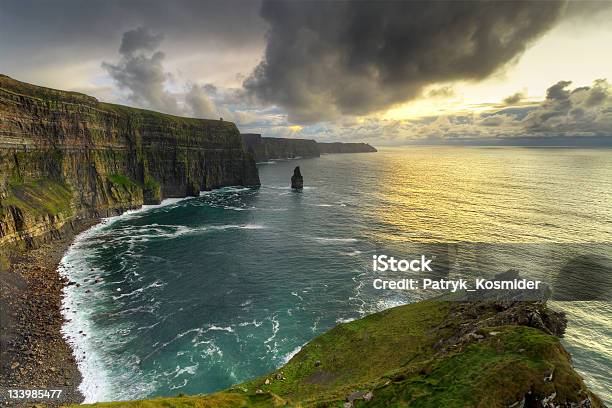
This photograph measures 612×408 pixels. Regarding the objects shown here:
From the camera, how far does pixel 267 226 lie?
11956cm

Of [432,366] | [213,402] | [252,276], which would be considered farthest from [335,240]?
[213,402]

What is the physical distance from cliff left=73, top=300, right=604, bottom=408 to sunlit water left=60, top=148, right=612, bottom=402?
8273 mm

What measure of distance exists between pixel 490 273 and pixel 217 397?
64215 millimetres

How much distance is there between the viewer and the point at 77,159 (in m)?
123

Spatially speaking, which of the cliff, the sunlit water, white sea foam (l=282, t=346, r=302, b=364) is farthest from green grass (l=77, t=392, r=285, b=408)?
white sea foam (l=282, t=346, r=302, b=364)

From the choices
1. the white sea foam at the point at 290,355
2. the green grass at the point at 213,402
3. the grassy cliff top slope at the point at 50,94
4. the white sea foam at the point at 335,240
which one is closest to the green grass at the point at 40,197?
the grassy cliff top slope at the point at 50,94

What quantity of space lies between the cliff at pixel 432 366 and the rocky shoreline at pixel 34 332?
2091 cm

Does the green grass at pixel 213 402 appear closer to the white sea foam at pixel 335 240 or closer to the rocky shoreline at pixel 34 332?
the rocky shoreline at pixel 34 332

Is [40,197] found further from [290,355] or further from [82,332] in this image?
[290,355]

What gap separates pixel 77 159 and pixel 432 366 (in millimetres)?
139952

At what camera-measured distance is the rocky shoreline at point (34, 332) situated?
42469 millimetres

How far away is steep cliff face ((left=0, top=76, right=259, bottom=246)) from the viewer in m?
90.6

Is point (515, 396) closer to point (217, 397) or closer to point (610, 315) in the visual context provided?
point (217, 397)

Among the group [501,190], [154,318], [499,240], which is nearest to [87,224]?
[154,318]
